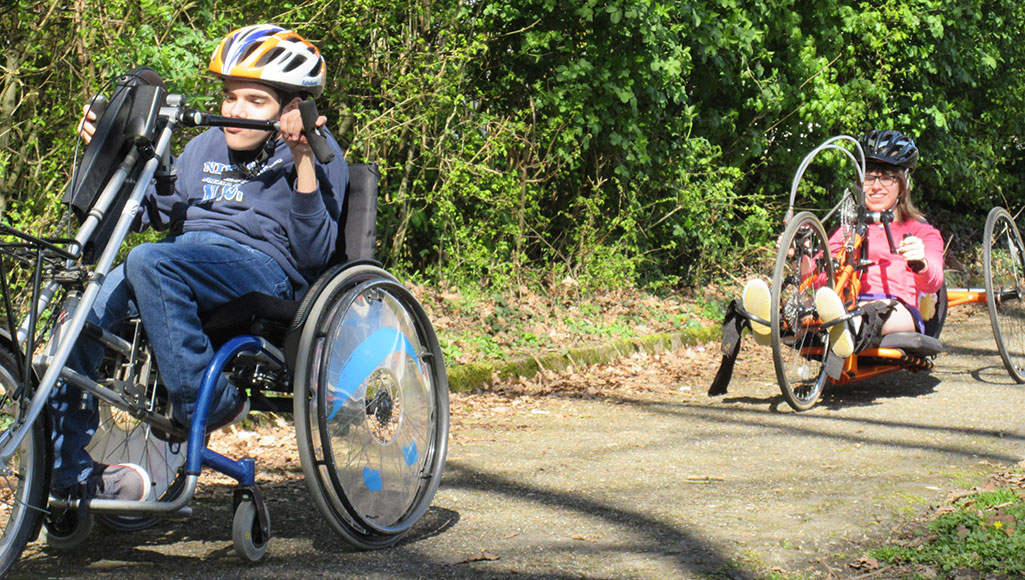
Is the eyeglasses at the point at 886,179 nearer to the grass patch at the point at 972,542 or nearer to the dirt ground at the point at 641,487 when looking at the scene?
the dirt ground at the point at 641,487

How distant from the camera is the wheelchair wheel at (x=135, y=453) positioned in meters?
3.65

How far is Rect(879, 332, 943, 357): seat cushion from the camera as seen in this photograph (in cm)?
668

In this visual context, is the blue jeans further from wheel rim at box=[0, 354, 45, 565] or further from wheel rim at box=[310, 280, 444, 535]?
wheel rim at box=[310, 280, 444, 535]

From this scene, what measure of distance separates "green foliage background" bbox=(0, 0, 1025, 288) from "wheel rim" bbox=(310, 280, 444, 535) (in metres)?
2.68

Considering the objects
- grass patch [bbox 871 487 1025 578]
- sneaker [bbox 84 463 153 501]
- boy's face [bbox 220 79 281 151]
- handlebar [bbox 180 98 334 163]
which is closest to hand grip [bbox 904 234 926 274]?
grass patch [bbox 871 487 1025 578]

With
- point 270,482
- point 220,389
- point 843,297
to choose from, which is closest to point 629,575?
point 220,389

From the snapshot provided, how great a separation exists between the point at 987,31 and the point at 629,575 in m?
12.5

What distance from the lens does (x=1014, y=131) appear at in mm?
15523

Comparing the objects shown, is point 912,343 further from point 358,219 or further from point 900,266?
point 358,219

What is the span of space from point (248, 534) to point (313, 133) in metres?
1.20

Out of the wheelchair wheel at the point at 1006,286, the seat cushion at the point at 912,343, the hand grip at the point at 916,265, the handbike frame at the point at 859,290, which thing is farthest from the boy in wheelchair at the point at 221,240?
the wheelchair wheel at the point at 1006,286

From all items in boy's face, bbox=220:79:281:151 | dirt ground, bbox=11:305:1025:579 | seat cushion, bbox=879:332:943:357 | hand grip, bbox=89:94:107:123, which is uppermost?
boy's face, bbox=220:79:281:151

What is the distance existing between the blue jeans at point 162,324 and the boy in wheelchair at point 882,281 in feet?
11.7

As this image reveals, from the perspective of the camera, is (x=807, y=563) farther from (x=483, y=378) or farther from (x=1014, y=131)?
(x=1014, y=131)
